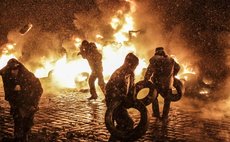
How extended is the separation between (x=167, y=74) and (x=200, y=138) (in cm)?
265

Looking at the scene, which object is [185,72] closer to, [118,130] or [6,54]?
[6,54]

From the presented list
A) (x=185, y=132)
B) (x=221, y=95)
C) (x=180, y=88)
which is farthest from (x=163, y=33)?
(x=185, y=132)

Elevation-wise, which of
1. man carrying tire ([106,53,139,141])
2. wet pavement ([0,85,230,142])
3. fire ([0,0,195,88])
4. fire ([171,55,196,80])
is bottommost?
wet pavement ([0,85,230,142])

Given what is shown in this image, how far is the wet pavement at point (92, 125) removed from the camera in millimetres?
8828

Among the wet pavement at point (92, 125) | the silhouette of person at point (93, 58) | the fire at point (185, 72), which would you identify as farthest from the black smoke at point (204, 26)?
the silhouette of person at point (93, 58)

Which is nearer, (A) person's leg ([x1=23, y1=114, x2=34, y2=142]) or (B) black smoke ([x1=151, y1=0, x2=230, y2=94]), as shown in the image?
(A) person's leg ([x1=23, y1=114, x2=34, y2=142])

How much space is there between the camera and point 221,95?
17.7m

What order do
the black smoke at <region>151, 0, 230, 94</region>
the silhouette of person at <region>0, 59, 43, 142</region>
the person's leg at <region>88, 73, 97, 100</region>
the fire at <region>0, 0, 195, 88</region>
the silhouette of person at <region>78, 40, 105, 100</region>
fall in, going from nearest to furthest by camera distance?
the silhouette of person at <region>0, 59, 43, 142</region>, the silhouette of person at <region>78, 40, 105, 100</region>, the person's leg at <region>88, 73, 97, 100</region>, the fire at <region>0, 0, 195, 88</region>, the black smoke at <region>151, 0, 230, 94</region>

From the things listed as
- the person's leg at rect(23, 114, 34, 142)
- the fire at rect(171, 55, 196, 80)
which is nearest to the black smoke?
the fire at rect(171, 55, 196, 80)

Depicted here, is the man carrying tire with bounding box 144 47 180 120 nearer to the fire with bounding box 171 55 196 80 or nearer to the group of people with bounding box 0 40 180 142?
the group of people with bounding box 0 40 180 142

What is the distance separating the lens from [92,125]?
33.1 feet

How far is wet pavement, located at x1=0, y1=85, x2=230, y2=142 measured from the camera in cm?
883

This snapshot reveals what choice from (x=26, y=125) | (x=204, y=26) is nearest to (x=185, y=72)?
(x=204, y=26)

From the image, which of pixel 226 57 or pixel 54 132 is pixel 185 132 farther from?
pixel 226 57
